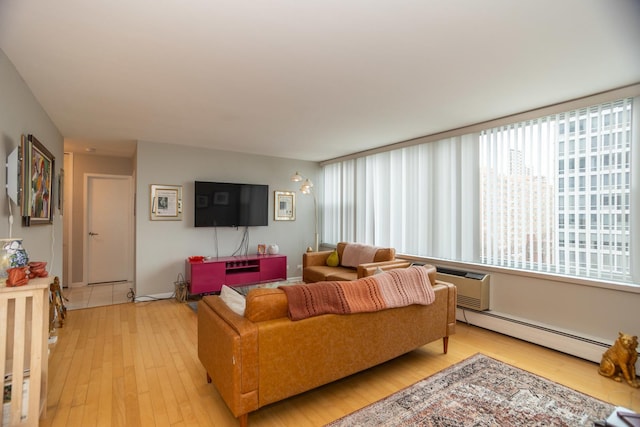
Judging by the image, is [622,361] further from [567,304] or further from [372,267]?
[372,267]

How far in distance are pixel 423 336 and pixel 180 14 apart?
2.86 m

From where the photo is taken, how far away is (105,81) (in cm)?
256

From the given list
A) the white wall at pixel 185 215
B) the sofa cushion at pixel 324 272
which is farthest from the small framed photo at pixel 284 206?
the sofa cushion at pixel 324 272

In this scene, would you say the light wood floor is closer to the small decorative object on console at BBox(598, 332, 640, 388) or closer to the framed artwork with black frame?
the small decorative object on console at BBox(598, 332, 640, 388)

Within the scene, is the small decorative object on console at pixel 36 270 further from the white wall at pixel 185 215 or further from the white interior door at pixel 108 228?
the white interior door at pixel 108 228

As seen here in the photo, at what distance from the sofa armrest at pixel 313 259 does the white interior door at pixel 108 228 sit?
3470 millimetres

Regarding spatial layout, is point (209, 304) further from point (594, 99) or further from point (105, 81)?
point (594, 99)

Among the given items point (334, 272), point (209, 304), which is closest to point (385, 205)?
point (334, 272)

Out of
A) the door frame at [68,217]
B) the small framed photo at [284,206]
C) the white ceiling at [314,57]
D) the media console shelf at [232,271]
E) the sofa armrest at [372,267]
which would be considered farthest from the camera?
the small framed photo at [284,206]

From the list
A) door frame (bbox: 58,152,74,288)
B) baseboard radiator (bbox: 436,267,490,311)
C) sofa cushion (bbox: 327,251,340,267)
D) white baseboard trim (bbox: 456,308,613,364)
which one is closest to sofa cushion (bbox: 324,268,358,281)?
sofa cushion (bbox: 327,251,340,267)

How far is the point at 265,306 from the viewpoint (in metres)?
1.88

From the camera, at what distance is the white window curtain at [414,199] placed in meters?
3.93

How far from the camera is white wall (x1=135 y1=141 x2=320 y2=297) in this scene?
4.65 m

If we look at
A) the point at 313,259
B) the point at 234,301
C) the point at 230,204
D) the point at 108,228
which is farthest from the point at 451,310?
the point at 108,228
